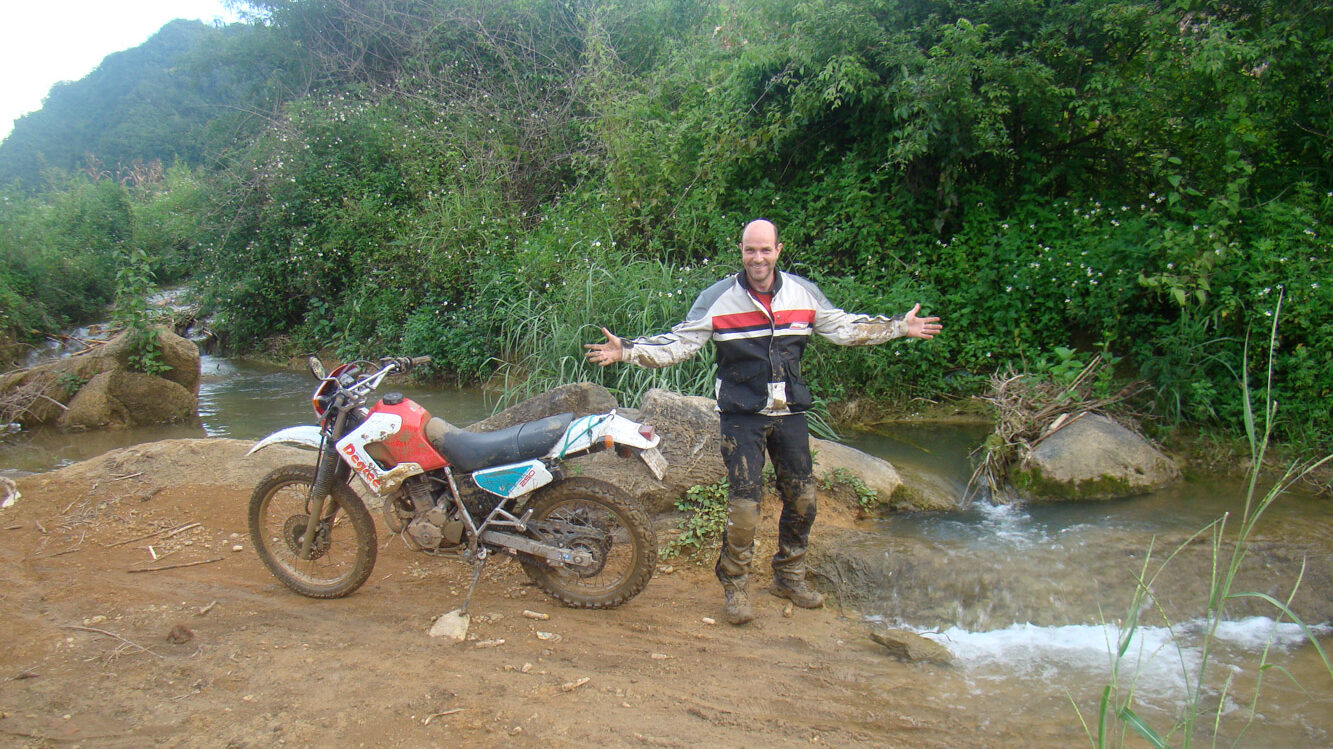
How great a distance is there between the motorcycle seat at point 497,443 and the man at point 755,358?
0.43 m

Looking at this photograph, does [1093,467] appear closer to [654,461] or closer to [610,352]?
[654,461]

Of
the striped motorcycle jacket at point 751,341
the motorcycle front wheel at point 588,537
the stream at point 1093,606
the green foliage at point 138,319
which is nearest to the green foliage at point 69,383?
the green foliage at point 138,319

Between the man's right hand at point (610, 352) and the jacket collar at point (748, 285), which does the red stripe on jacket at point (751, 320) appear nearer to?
the jacket collar at point (748, 285)

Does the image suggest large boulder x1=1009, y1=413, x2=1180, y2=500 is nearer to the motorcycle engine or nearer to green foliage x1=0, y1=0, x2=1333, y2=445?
green foliage x1=0, y1=0, x2=1333, y2=445

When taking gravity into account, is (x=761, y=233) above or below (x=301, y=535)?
above

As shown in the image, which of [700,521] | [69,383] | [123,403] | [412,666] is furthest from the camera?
[69,383]

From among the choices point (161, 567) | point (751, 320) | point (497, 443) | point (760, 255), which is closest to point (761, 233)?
point (760, 255)

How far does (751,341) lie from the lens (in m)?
3.92

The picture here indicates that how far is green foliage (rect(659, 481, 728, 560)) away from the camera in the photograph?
4781 mm

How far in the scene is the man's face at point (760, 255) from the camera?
388 cm

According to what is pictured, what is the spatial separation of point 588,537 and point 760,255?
1.63 meters

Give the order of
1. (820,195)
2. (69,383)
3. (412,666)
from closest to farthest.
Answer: (412,666) → (820,195) → (69,383)

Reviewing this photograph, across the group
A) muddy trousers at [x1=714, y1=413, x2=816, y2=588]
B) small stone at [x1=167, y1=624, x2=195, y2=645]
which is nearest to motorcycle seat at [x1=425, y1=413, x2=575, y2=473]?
muddy trousers at [x1=714, y1=413, x2=816, y2=588]

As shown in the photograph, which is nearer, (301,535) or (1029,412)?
(301,535)
